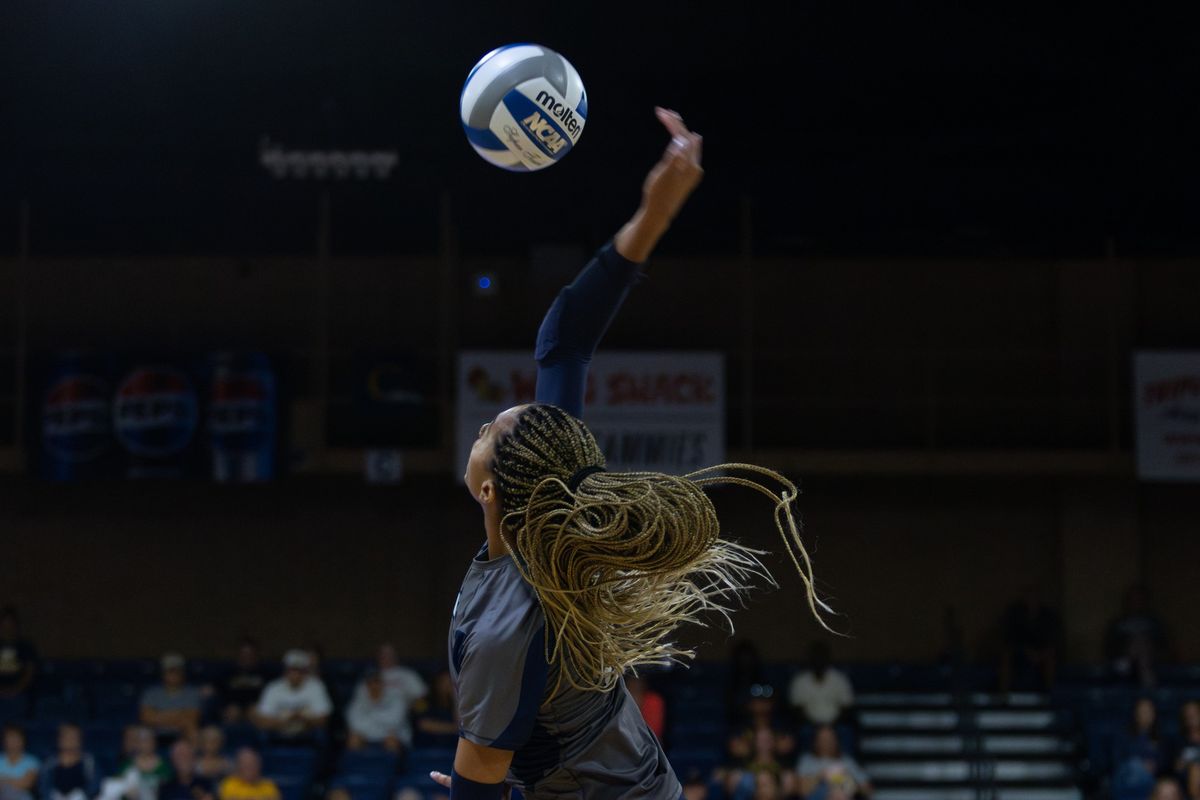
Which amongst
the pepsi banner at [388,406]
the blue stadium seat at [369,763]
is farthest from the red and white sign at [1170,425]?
the blue stadium seat at [369,763]

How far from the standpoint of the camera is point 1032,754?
47.9 feet

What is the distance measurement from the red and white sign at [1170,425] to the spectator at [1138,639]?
1814 millimetres

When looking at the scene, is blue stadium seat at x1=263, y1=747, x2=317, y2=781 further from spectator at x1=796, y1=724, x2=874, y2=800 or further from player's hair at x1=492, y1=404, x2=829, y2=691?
player's hair at x1=492, y1=404, x2=829, y2=691

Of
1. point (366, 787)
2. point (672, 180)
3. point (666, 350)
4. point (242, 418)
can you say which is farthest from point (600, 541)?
point (666, 350)

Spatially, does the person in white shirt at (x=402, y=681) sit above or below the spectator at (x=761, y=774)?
above

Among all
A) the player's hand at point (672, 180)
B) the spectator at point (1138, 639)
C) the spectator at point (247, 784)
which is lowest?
the spectator at point (247, 784)

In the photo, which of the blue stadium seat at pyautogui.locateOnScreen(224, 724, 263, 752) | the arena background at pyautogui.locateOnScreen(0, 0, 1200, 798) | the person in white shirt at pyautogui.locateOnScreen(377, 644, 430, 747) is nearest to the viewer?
the blue stadium seat at pyautogui.locateOnScreen(224, 724, 263, 752)

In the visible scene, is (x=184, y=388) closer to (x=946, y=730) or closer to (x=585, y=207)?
(x=585, y=207)

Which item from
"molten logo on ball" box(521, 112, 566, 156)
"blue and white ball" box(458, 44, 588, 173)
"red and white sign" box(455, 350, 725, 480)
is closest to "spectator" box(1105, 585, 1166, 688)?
"red and white sign" box(455, 350, 725, 480)

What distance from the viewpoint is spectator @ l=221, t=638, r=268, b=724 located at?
14.2m

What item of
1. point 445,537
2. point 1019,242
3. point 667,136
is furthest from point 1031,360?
point 445,537

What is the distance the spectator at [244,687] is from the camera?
557 inches

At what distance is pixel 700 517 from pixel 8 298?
1621cm

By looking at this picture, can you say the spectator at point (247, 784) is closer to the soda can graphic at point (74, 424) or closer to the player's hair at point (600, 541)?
the soda can graphic at point (74, 424)
